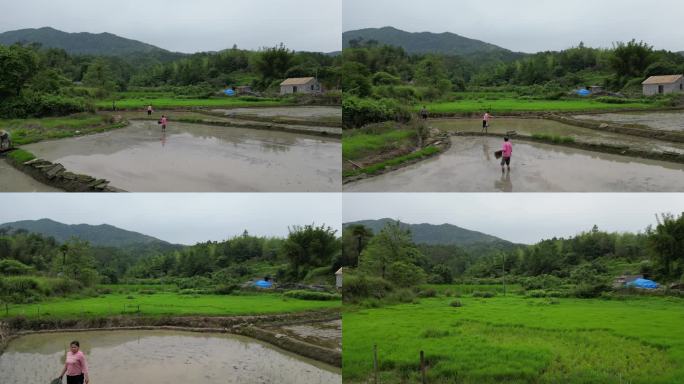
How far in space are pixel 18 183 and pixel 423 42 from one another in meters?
13.0

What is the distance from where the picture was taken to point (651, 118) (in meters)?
19.4

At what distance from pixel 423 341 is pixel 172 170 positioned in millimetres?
5638

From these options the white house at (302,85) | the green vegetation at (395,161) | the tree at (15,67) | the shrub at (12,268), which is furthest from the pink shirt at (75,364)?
the shrub at (12,268)

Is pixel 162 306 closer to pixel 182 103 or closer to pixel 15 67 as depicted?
pixel 182 103

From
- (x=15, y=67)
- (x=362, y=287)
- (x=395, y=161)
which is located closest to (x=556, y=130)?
(x=362, y=287)

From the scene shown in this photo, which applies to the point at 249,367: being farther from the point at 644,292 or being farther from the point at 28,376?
the point at 644,292

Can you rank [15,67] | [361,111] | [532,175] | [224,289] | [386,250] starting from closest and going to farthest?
[532,175]
[15,67]
[361,111]
[386,250]
[224,289]

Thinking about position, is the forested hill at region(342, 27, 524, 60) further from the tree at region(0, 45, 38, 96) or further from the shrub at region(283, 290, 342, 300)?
the shrub at region(283, 290, 342, 300)

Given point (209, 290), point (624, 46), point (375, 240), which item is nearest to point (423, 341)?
point (375, 240)

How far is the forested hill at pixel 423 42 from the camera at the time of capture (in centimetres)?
975

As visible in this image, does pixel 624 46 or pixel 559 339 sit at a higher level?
pixel 624 46

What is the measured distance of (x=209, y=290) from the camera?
77.5ft

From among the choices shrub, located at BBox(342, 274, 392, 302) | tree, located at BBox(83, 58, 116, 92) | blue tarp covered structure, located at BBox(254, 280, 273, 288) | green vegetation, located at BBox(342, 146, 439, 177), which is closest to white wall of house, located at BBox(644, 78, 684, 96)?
shrub, located at BBox(342, 274, 392, 302)

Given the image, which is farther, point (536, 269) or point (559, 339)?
point (536, 269)
